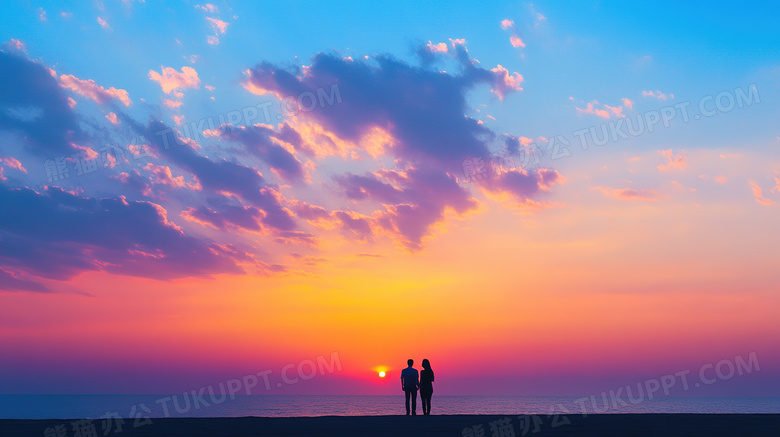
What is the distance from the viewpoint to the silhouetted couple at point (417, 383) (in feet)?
64.3

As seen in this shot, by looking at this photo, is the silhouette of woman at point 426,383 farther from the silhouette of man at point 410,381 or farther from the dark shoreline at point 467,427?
the dark shoreline at point 467,427

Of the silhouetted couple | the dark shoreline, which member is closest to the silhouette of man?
the silhouetted couple

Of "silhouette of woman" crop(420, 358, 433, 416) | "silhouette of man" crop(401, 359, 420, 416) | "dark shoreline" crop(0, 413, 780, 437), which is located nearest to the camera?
"dark shoreline" crop(0, 413, 780, 437)

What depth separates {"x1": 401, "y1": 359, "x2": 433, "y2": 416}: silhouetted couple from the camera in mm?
19609

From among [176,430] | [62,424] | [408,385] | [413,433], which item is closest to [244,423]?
[176,430]

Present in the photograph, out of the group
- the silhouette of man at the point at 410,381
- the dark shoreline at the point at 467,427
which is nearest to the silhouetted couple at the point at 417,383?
the silhouette of man at the point at 410,381

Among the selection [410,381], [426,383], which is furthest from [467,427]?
[410,381]

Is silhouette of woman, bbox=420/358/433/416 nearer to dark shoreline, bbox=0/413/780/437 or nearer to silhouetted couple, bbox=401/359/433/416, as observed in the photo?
silhouetted couple, bbox=401/359/433/416

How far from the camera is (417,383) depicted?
20.0 meters

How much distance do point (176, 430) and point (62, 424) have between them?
351 cm

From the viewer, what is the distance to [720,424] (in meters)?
13.1

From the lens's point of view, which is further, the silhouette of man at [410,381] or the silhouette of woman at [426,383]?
the silhouette of man at [410,381]

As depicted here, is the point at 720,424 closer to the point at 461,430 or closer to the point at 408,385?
the point at 461,430

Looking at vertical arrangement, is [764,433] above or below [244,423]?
below
